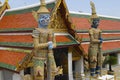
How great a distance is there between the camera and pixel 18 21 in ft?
44.6

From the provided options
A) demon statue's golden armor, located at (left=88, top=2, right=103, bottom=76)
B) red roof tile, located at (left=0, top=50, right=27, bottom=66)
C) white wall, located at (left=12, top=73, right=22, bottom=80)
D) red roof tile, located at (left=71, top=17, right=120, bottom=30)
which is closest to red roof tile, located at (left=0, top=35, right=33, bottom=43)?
red roof tile, located at (left=0, top=50, right=27, bottom=66)

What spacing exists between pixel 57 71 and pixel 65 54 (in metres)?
3.28

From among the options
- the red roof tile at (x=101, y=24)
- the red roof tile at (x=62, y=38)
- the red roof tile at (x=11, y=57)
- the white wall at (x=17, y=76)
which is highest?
the red roof tile at (x=101, y=24)

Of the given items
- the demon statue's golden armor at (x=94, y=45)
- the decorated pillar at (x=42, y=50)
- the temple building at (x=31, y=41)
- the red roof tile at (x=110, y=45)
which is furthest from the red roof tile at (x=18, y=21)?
the red roof tile at (x=110, y=45)

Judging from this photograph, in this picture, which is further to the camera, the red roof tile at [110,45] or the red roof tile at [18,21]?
the red roof tile at [110,45]

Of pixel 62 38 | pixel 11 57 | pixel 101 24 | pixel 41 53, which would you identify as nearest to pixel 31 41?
pixel 11 57

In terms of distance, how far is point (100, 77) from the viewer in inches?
472

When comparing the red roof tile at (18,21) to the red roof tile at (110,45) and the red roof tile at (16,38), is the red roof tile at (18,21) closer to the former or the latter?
the red roof tile at (16,38)

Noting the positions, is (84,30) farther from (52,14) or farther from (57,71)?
(57,71)

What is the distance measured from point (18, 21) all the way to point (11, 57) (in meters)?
3.25

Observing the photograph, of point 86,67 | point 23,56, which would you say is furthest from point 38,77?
point 86,67

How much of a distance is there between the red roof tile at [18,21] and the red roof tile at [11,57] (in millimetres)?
1787

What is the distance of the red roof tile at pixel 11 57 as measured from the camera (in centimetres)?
1035

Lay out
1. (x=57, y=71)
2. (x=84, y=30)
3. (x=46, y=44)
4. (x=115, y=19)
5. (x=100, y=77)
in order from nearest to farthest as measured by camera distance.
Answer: (x=46, y=44) < (x=57, y=71) < (x=100, y=77) < (x=84, y=30) < (x=115, y=19)
